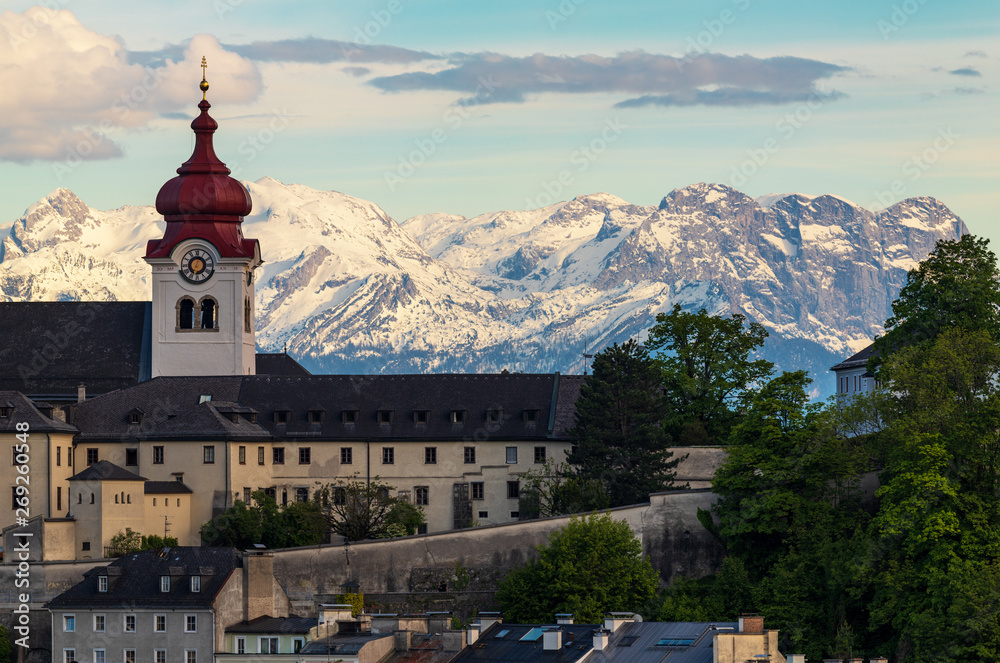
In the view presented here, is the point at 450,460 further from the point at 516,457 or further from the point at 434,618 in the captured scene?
the point at 434,618

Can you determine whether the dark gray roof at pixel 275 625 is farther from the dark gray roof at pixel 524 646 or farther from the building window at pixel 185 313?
the building window at pixel 185 313

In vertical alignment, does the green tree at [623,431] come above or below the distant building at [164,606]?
above

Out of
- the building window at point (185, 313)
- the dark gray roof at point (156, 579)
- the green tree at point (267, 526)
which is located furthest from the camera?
the building window at point (185, 313)

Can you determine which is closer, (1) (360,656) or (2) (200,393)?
(1) (360,656)

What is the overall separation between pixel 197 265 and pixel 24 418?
58.9 ft

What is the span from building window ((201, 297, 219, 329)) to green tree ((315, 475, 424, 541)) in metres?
16.7

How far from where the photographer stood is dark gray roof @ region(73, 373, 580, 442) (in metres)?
98.4

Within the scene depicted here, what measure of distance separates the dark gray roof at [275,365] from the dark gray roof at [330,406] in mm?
11813

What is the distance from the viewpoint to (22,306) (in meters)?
110

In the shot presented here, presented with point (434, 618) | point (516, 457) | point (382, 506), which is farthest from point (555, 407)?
point (434, 618)

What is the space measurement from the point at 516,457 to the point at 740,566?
21.0 metres

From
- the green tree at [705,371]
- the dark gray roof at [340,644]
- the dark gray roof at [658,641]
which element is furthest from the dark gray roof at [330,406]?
the dark gray roof at [658,641]

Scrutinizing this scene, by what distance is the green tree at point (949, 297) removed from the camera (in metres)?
82.3

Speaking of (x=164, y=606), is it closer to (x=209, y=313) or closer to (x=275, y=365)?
(x=209, y=313)
